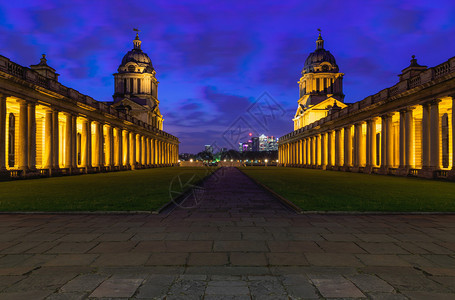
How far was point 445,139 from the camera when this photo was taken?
36.3 meters

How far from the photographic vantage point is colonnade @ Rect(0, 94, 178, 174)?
28234 millimetres

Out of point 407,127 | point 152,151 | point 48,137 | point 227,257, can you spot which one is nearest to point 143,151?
point 152,151

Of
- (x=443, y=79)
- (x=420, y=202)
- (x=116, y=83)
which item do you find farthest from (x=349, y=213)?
(x=116, y=83)

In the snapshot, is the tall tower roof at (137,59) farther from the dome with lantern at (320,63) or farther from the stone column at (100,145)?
the stone column at (100,145)

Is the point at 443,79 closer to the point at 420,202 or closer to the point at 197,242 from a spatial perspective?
the point at 420,202

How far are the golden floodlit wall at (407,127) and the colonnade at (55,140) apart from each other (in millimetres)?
38157

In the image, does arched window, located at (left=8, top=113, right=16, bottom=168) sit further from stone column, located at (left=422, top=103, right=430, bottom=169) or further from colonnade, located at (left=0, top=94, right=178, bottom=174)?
stone column, located at (left=422, top=103, right=430, bottom=169)

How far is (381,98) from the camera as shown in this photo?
37.4 metres

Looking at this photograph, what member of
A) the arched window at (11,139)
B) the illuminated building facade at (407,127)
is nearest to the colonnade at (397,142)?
the illuminated building facade at (407,127)

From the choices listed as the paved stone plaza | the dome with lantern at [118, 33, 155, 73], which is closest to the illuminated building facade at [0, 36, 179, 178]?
the paved stone plaza

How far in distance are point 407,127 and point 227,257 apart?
33779 millimetres

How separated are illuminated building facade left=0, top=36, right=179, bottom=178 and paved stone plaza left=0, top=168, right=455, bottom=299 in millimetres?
22569

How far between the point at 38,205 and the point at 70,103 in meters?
28.7

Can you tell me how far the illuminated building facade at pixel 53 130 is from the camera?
26859 millimetres
